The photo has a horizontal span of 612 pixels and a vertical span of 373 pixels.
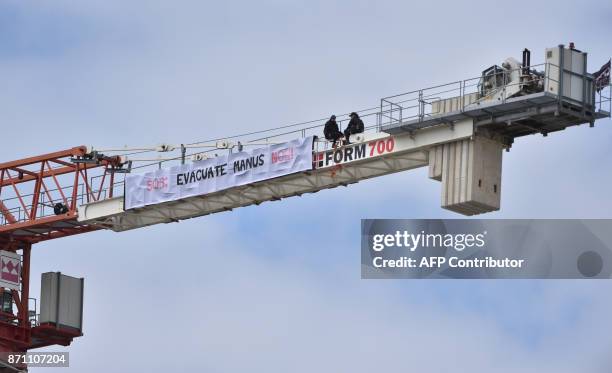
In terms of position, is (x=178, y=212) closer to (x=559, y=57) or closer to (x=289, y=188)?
(x=289, y=188)

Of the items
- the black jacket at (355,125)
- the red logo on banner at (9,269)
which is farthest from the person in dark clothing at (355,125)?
the red logo on banner at (9,269)

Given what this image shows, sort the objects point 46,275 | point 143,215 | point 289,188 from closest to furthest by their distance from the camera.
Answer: point 289,188 < point 143,215 < point 46,275

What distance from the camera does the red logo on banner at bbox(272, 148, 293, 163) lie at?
10481cm

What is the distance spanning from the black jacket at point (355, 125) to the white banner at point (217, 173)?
10.3 feet

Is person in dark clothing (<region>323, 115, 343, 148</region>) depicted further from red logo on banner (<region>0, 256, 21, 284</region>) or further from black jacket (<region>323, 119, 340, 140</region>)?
red logo on banner (<region>0, 256, 21, 284</region>)

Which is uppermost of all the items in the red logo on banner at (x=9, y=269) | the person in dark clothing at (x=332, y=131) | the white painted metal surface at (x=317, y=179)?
the person in dark clothing at (x=332, y=131)

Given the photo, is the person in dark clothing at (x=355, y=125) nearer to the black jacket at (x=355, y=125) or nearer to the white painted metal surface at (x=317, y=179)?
the black jacket at (x=355, y=125)

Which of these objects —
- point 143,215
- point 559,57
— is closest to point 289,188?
point 143,215

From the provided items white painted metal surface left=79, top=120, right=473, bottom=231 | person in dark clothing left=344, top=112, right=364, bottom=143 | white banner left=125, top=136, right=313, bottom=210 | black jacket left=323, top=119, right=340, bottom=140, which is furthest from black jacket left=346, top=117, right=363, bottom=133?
white banner left=125, top=136, right=313, bottom=210

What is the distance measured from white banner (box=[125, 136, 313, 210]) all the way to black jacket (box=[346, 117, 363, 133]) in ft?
10.3

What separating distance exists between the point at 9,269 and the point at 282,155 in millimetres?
24804

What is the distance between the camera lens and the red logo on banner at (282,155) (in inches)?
4126

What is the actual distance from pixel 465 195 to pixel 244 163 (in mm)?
15625

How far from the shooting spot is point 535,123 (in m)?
95.5
